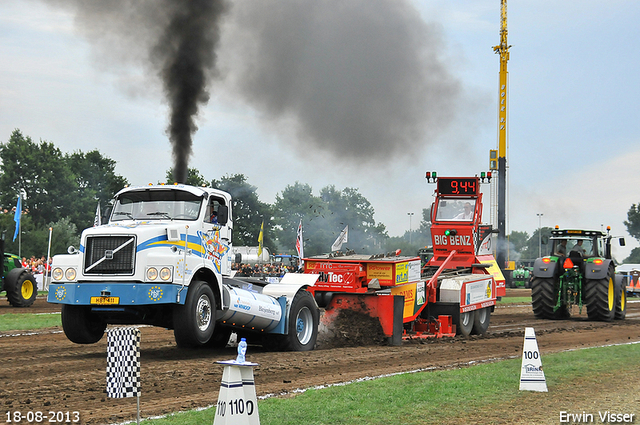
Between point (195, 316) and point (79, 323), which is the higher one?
point (195, 316)

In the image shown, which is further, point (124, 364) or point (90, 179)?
point (90, 179)

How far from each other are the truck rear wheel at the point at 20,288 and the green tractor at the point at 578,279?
Result: 17.5m

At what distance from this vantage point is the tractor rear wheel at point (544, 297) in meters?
23.5

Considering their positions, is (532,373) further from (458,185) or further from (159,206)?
(458,185)

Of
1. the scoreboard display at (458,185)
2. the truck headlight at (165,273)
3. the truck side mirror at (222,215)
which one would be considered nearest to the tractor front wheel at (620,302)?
the scoreboard display at (458,185)

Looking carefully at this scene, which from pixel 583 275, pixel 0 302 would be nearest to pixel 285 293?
pixel 583 275

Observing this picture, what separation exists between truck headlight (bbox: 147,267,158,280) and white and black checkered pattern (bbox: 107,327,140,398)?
183 inches

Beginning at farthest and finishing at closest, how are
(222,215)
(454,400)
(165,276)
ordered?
(222,215)
(165,276)
(454,400)

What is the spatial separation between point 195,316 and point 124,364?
16.1 ft

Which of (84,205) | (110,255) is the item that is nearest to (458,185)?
(110,255)

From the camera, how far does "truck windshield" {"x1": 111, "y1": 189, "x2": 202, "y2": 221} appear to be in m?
12.2

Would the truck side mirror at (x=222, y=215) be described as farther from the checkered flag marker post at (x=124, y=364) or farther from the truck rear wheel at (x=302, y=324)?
the checkered flag marker post at (x=124, y=364)

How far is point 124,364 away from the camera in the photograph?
648 cm

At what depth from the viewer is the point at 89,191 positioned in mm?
80750
